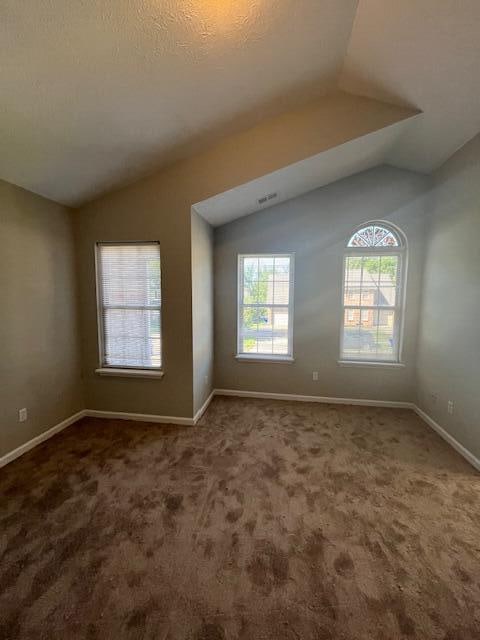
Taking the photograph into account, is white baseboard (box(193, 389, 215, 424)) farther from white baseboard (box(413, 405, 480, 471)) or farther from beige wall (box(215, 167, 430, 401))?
white baseboard (box(413, 405, 480, 471))

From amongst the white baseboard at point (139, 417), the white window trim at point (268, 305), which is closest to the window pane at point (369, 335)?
the white window trim at point (268, 305)

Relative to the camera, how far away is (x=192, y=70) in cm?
178

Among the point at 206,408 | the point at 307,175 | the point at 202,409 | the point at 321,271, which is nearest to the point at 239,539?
the point at 202,409

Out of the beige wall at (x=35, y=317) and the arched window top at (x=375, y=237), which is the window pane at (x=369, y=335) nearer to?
the arched window top at (x=375, y=237)

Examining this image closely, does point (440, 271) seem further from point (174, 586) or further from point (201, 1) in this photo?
point (174, 586)

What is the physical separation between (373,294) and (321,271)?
79 cm

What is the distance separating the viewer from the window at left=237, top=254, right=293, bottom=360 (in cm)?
377

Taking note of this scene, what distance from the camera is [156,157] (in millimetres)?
2541

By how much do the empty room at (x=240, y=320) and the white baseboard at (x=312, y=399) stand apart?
0.09ft

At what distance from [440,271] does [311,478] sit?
272 centimetres

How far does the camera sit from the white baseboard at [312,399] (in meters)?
3.57

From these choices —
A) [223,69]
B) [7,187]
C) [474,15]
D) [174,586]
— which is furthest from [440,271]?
[7,187]

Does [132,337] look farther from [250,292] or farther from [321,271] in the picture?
[321,271]

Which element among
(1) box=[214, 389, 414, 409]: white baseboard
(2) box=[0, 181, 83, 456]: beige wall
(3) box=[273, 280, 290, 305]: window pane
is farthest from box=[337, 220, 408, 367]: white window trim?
(2) box=[0, 181, 83, 456]: beige wall
